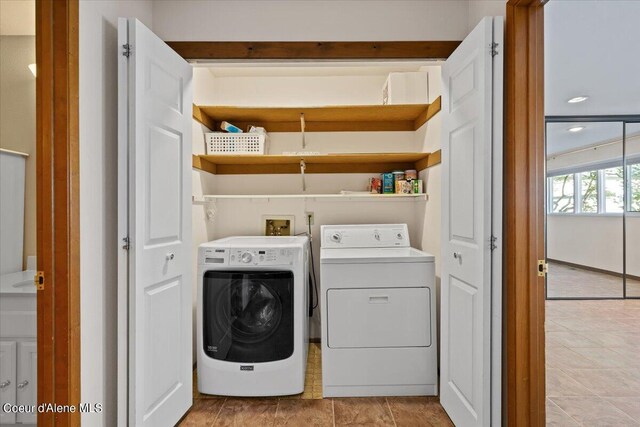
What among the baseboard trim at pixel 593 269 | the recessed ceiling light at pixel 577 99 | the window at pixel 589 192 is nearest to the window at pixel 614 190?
the window at pixel 589 192

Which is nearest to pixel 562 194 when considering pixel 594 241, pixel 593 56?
pixel 594 241

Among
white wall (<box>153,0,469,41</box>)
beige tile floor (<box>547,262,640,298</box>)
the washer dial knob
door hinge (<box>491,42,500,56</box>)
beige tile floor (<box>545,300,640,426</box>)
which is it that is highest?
white wall (<box>153,0,469,41</box>)

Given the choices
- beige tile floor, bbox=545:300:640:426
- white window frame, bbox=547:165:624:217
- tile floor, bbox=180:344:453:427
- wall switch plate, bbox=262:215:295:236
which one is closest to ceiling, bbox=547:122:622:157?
white window frame, bbox=547:165:624:217

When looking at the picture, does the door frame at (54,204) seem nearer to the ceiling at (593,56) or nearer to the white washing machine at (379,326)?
the white washing machine at (379,326)

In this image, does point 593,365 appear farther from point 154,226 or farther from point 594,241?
point 154,226

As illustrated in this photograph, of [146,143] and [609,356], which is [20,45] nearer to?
[146,143]

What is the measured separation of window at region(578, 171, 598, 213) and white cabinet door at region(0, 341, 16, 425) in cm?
566

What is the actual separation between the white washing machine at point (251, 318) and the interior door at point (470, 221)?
86cm

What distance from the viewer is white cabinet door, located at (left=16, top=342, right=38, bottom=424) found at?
133 centimetres

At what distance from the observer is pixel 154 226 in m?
1.68

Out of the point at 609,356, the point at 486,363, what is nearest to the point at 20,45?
the point at 486,363

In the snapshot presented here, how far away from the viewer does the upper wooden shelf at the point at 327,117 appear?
8.60ft

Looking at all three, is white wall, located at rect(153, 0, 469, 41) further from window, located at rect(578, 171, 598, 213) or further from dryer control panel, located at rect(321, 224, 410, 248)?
window, located at rect(578, 171, 598, 213)

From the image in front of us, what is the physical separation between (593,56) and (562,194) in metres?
3.06
